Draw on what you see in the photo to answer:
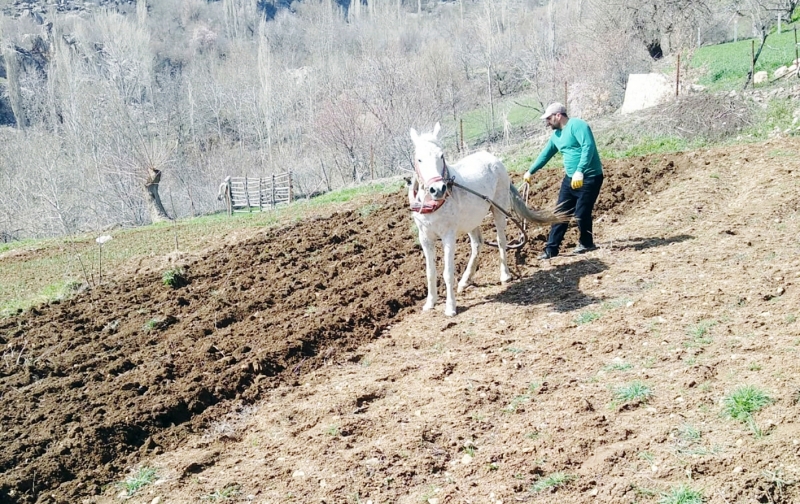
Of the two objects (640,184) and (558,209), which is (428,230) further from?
(640,184)

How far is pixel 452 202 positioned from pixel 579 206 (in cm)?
223

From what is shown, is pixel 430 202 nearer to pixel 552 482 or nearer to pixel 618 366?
pixel 618 366

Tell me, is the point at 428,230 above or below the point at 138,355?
above

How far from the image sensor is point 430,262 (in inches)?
293

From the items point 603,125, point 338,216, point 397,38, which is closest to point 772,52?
point 603,125

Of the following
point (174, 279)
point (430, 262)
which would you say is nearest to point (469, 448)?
point (430, 262)

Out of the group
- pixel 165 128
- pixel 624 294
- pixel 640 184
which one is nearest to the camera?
pixel 624 294

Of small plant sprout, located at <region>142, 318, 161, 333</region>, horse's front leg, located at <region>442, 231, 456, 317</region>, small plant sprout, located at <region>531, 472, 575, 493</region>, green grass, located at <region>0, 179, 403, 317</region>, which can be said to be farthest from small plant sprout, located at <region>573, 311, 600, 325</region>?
green grass, located at <region>0, 179, 403, 317</region>

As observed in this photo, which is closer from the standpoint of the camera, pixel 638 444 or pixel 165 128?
pixel 638 444

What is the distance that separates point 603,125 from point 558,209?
37.8 feet

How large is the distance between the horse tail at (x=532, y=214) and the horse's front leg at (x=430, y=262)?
151 cm

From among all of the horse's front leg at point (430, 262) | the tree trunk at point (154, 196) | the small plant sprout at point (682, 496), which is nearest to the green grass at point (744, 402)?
the small plant sprout at point (682, 496)

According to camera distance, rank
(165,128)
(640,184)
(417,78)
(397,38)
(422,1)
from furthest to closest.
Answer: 1. (422,1)
2. (397,38)
3. (165,128)
4. (417,78)
5. (640,184)

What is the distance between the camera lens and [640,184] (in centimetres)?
1182
